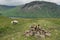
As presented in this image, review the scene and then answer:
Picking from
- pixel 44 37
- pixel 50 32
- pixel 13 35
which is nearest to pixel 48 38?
pixel 44 37

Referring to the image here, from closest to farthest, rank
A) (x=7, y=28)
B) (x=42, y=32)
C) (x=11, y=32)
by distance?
(x=42, y=32), (x=11, y=32), (x=7, y=28)

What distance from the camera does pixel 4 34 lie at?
1885 inches

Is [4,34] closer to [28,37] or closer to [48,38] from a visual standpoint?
[28,37]

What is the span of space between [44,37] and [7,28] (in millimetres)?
13774

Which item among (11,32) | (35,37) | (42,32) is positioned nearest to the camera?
(35,37)

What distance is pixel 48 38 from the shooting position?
43406 millimetres

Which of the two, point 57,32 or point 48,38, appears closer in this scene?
point 48,38

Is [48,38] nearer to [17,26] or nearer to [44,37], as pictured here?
[44,37]

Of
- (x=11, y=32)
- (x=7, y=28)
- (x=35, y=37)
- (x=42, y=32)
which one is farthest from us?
(x=7, y=28)

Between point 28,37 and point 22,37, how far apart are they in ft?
4.89

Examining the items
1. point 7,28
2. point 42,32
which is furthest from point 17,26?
point 42,32

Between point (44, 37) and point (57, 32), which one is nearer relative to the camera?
point (44, 37)

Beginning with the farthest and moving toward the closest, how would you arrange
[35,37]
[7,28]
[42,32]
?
[7,28] < [42,32] < [35,37]

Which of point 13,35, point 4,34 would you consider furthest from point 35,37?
point 4,34
